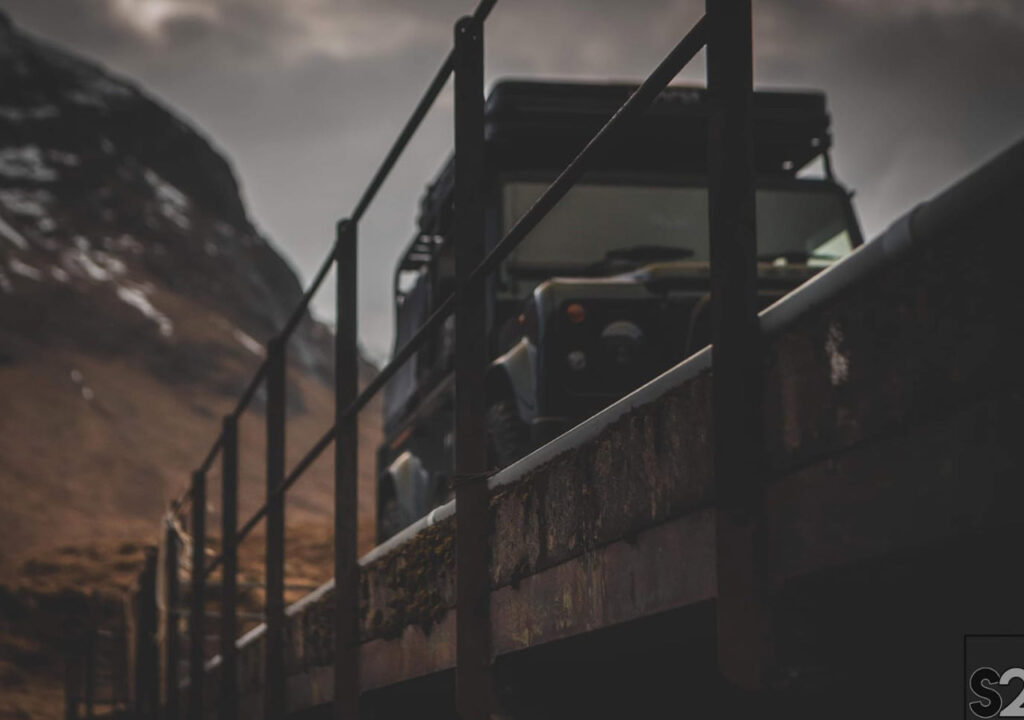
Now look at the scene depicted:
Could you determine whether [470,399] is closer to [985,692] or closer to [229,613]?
[985,692]

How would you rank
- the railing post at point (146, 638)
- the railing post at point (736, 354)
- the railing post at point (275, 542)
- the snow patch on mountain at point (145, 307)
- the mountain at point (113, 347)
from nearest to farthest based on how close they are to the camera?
the railing post at point (736, 354) → the railing post at point (275, 542) → the railing post at point (146, 638) → the mountain at point (113, 347) → the snow patch on mountain at point (145, 307)

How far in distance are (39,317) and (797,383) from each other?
69514 mm

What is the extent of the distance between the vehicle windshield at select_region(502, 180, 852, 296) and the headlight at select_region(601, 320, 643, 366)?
0.85m

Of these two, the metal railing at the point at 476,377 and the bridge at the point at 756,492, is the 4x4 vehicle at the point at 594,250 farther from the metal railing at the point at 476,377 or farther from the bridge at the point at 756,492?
the bridge at the point at 756,492

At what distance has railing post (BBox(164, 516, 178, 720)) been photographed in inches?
436

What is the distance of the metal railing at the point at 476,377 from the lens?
2.34 meters

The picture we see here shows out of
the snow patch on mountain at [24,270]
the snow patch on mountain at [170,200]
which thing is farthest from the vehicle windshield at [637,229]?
the snow patch on mountain at [170,200]

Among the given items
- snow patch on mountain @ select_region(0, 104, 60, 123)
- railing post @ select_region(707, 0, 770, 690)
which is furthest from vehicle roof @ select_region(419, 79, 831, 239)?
snow patch on mountain @ select_region(0, 104, 60, 123)

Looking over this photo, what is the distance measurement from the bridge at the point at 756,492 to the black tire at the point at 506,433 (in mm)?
2586

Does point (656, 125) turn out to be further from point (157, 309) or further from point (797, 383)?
point (157, 309)

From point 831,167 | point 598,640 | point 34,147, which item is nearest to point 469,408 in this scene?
point 598,640

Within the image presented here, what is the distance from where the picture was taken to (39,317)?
68.6m

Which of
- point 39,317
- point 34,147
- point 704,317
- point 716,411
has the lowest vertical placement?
point 716,411

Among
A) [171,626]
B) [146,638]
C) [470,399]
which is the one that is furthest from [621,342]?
[146,638]
